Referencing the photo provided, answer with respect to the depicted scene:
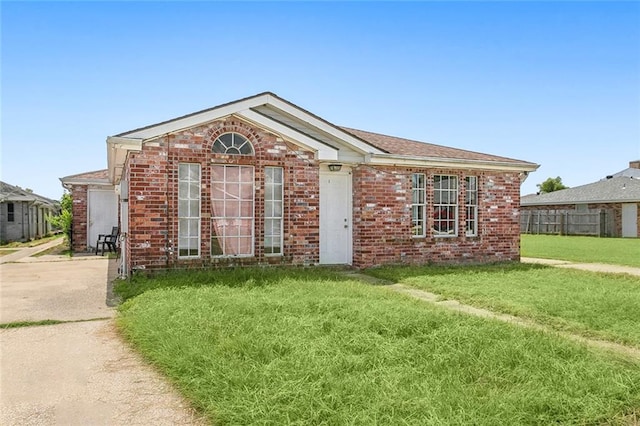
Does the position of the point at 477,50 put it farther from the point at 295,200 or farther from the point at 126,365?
the point at 126,365

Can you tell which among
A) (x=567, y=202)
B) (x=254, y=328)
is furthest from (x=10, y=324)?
(x=567, y=202)

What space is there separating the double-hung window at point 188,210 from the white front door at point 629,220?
29.4 m

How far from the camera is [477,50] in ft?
38.0

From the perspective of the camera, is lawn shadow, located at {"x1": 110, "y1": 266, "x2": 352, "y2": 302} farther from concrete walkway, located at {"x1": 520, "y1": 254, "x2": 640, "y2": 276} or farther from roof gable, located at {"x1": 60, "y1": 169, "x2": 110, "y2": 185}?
roof gable, located at {"x1": 60, "y1": 169, "x2": 110, "y2": 185}

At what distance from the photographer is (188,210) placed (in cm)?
944

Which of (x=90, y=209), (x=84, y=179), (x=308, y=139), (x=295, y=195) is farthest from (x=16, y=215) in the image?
(x=308, y=139)

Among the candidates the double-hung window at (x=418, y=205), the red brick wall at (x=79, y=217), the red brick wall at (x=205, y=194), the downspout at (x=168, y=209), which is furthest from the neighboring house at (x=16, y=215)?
the double-hung window at (x=418, y=205)

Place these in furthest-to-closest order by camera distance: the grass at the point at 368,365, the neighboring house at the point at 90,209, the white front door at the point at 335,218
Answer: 1. the neighboring house at the point at 90,209
2. the white front door at the point at 335,218
3. the grass at the point at 368,365

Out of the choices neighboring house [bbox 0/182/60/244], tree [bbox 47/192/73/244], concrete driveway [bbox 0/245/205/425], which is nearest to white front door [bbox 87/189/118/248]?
tree [bbox 47/192/73/244]

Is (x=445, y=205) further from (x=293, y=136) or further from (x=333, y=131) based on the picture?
(x=293, y=136)

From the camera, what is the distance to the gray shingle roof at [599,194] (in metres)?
29.0

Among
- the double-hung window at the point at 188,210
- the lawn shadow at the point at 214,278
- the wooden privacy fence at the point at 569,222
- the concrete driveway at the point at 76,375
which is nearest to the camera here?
the concrete driveway at the point at 76,375

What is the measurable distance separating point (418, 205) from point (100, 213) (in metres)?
13.7

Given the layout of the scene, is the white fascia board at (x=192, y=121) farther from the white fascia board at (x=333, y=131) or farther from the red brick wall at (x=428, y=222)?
the red brick wall at (x=428, y=222)
